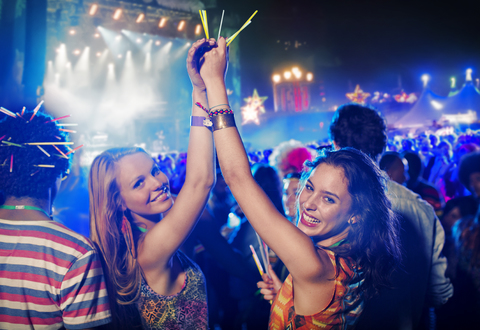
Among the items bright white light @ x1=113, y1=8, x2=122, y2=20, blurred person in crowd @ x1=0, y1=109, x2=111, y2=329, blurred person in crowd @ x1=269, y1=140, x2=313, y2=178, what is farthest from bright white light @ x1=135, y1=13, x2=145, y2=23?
blurred person in crowd @ x1=0, y1=109, x2=111, y2=329

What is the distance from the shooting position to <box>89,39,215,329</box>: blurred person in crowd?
1.34m

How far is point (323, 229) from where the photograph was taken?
1.25 metres

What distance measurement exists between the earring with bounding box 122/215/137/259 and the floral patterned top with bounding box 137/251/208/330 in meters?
0.16

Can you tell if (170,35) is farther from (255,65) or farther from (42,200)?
(42,200)

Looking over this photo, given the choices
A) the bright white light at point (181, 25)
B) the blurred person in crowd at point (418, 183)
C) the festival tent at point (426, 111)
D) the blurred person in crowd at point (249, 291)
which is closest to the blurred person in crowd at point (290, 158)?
the blurred person in crowd at point (249, 291)

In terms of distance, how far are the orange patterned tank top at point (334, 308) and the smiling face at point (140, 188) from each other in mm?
788

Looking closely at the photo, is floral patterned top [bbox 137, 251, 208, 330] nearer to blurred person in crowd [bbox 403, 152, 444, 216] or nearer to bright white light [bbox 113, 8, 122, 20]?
blurred person in crowd [bbox 403, 152, 444, 216]

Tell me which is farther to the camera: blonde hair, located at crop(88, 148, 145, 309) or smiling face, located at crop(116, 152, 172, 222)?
smiling face, located at crop(116, 152, 172, 222)

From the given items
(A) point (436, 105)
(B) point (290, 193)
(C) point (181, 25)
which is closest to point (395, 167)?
(B) point (290, 193)

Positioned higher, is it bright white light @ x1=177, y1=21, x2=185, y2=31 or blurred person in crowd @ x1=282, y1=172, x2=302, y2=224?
bright white light @ x1=177, y1=21, x2=185, y2=31

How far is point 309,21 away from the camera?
22.3 metres

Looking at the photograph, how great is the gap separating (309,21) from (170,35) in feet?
36.4

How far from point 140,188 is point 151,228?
24 cm

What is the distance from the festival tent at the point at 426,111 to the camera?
75.1ft
